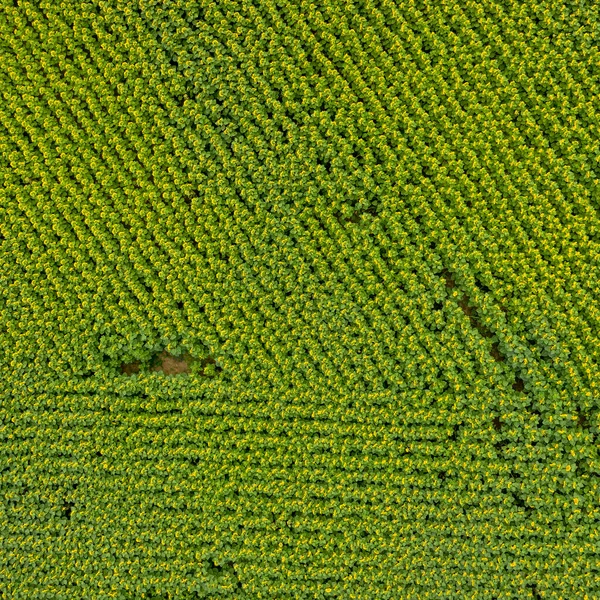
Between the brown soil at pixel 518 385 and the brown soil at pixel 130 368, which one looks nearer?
the brown soil at pixel 518 385

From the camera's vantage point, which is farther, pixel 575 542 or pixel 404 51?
pixel 404 51

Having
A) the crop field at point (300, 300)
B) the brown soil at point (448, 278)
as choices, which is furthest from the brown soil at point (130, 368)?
the brown soil at point (448, 278)

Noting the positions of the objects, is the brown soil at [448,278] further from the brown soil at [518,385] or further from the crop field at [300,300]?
the brown soil at [518,385]

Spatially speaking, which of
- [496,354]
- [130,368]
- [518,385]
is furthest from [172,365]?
[518,385]

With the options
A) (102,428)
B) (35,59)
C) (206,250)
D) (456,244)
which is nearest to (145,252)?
(206,250)

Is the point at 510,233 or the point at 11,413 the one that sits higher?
the point at 510,233

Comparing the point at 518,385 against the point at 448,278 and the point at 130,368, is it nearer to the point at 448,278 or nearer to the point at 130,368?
the point at 448,278

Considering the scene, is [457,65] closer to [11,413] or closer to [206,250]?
[206,250]

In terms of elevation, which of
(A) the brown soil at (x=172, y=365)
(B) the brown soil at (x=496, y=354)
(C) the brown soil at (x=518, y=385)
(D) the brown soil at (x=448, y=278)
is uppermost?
(D) the brown soil at (x=448, y=278)
